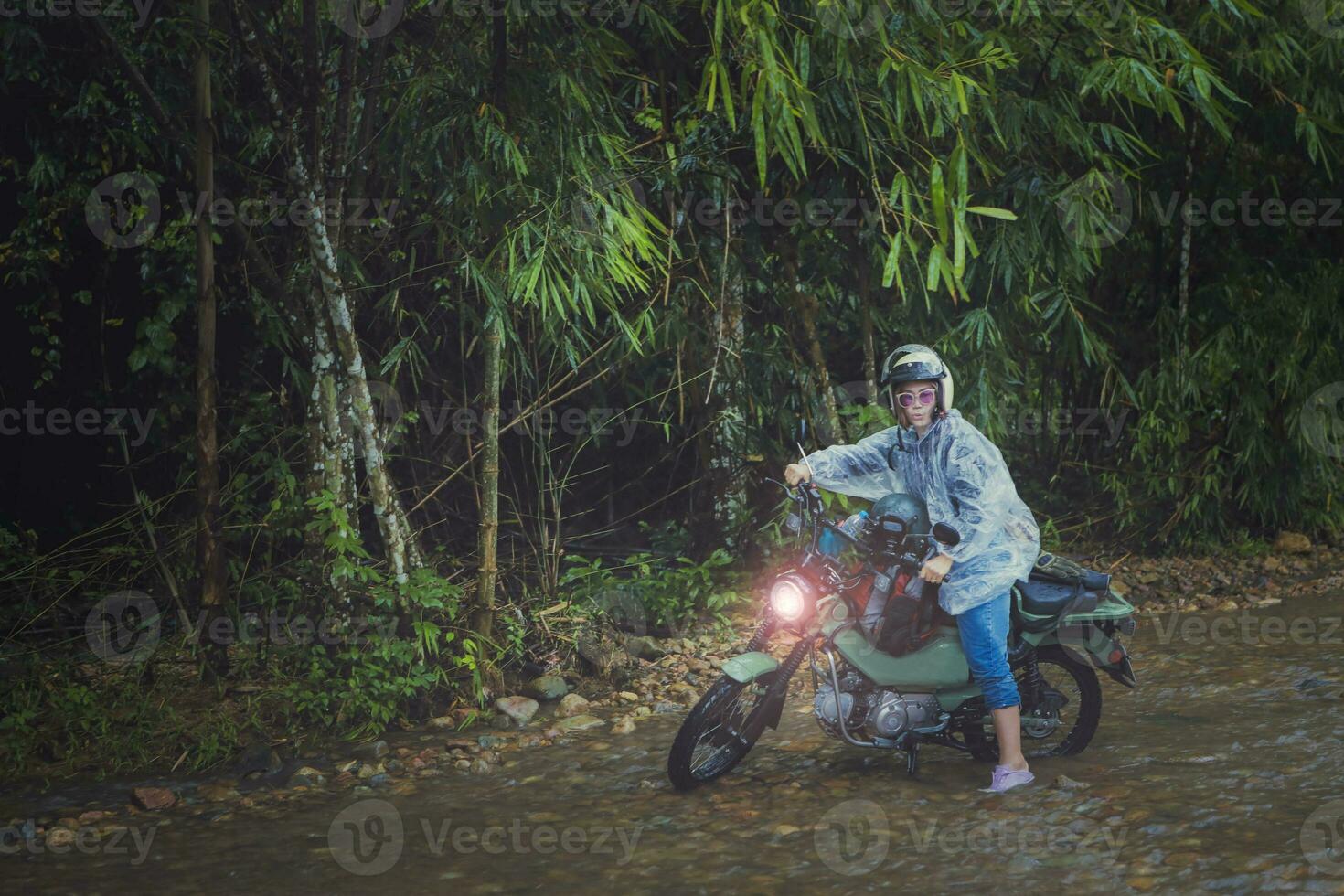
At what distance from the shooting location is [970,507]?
438cm

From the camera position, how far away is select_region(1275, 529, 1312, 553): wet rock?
8109 millimetres

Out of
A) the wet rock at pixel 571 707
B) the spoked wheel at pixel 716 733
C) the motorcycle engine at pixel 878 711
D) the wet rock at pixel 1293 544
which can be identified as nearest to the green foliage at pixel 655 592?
the wet rock at pixel 571 707

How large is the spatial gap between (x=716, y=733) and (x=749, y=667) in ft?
1.03

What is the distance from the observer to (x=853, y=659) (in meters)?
4.52

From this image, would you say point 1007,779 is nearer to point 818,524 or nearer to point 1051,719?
point 1051,719

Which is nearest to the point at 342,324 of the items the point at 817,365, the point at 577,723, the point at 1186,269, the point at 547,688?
the point at 547,688

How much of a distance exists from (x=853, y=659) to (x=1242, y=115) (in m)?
5.00

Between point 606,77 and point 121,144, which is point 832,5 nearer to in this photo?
point 606,77

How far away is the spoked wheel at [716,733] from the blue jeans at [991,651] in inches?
27.7

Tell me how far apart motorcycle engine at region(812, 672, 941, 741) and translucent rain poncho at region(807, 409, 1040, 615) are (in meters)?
0.38

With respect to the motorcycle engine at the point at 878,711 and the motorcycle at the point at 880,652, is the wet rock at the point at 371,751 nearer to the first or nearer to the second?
the motorcycle at the point at 880,652

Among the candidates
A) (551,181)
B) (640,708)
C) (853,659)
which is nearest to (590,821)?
(853,659)

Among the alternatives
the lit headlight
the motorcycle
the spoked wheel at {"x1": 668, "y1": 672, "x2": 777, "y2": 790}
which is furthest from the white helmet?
the spoked wheel at {"x1": 668, "y1": 672, "x2": 777, "y2": 790}

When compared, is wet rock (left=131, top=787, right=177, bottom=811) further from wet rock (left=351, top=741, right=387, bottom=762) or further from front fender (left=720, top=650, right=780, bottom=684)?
front fender (left=720, top=650, right=780, bottom=684)
